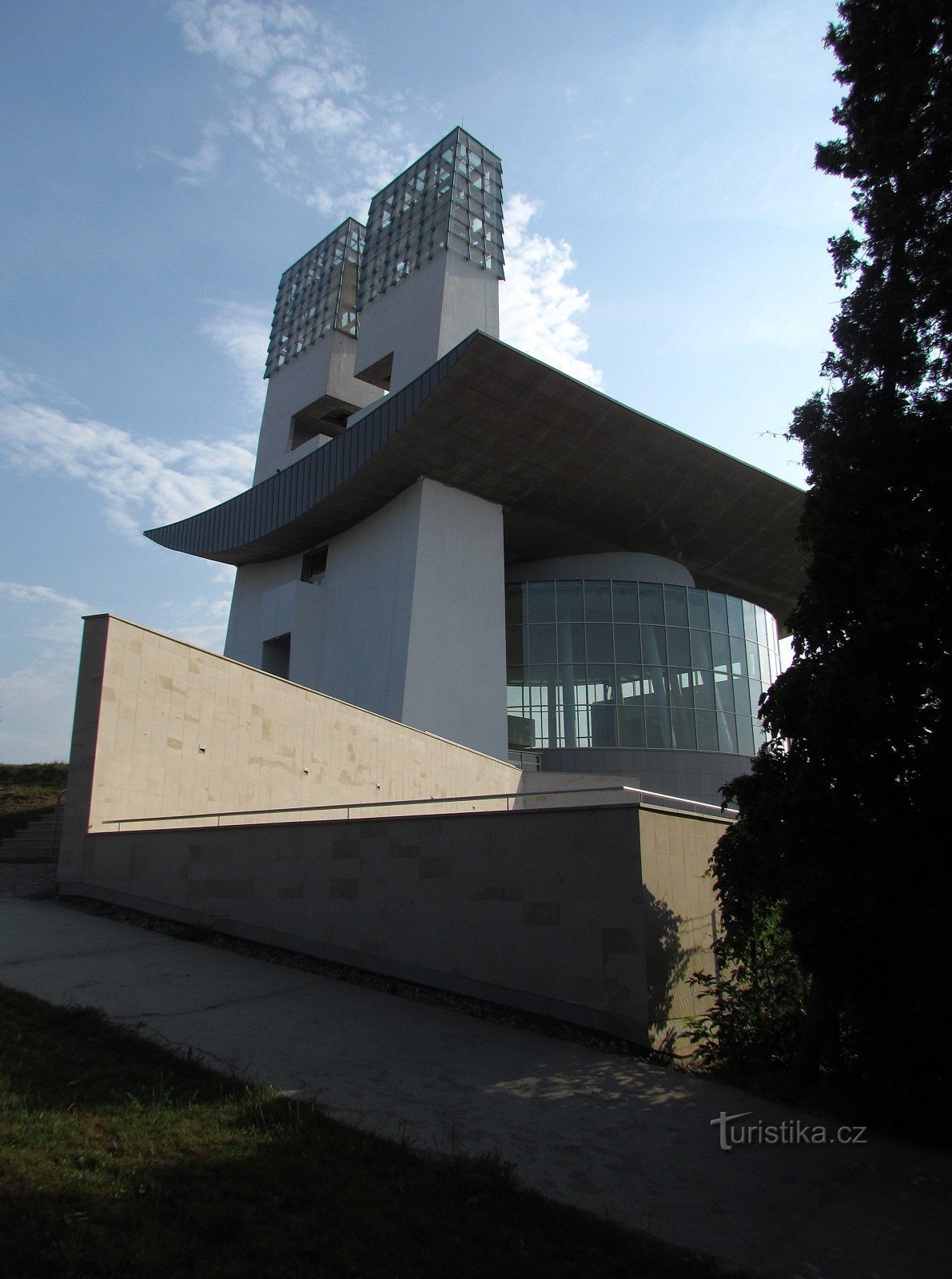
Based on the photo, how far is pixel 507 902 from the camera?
8812mm

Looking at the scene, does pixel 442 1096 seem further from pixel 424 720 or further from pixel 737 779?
pixel 424 720

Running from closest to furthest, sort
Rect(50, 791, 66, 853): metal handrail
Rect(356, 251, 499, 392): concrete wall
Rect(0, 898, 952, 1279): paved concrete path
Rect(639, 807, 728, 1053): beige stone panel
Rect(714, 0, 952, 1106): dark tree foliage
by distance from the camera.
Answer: Rect(0, 898, 952, 1279): paved concrete path < Rect(714, 0, 952, 1106): dark tree foliage < Rect(639, 807, 728, 1053): beige stone panel < Rect(50, 791, 66, 853): metal handrail < Rect(356, 251, 499, 392): concrete wall

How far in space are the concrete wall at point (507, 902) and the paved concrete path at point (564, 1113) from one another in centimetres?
60

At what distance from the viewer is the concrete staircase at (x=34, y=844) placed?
647 inches

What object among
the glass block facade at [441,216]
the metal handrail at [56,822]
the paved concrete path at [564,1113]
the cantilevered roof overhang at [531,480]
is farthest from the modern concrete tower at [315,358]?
the paved concrete path at [564,1113]

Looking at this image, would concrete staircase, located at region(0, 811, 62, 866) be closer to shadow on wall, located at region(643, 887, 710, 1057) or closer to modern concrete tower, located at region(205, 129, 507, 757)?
modern concrete tower, located at region(205, 129, 507, 757)

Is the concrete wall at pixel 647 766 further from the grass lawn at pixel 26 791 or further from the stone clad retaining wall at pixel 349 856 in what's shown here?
the grass lawn at pixel 26 791

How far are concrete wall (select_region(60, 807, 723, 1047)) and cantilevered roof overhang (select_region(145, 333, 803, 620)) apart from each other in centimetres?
1670

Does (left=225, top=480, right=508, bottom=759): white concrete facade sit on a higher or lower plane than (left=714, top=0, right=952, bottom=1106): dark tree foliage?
higher

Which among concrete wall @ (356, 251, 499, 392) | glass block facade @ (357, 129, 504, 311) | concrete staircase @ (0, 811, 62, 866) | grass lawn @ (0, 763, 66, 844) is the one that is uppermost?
glass block facade @ (357, 129, 504, 311)

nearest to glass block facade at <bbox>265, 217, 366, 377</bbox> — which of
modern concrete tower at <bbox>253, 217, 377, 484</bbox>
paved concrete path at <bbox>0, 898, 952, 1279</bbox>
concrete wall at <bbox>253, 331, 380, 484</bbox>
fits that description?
modern concrete tower at <bbox>253, 217, 377, 484</bbox>

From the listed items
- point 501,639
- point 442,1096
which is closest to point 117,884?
point 442,1096

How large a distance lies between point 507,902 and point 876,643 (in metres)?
4.12

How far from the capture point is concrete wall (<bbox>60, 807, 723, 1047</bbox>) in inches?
314
